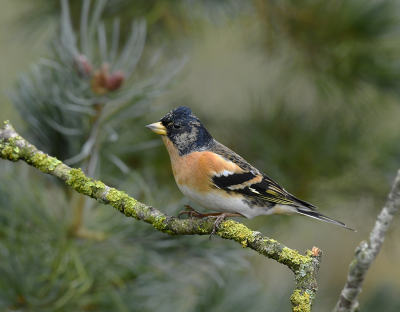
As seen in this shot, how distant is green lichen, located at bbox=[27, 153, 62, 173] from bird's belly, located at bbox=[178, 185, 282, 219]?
0.66m

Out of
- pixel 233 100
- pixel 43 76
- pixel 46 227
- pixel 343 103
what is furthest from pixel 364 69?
pixel 46 227

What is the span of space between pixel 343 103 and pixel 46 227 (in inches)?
77.0

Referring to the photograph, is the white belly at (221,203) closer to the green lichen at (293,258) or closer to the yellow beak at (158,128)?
the yellow beak at (158,128)

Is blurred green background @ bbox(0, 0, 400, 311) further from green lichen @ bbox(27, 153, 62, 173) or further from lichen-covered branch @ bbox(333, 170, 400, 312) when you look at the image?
lichen-covered branch @ bbox(333, 170, 400, 312)

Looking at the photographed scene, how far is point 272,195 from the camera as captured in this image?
76.4 inches

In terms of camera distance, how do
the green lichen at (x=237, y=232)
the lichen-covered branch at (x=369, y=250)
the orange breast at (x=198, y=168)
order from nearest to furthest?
1. the lichen-covered branch at (x=369, y=250)
2. the green lichen at (x=237, y=232)
3. the orange breast at (x=198, y=168)

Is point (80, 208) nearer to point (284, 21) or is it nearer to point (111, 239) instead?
point (111, 239)

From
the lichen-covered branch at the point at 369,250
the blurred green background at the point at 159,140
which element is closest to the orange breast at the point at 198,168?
the blurred green background at the point at 159,140

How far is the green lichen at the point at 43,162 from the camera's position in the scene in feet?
3.93

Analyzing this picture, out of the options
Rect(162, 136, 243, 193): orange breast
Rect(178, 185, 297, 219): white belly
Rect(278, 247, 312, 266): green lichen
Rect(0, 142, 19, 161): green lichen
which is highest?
Rect(162, 136, 243, 193): orange breast

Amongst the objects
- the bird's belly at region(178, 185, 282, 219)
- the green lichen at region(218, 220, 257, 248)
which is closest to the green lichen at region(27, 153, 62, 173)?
the green lichen at region(218, 220, 257, 248)

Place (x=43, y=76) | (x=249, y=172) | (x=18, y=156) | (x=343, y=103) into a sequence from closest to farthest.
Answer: (x=18, y=156)
(x=43, y=76)
(x=249, y=172)
(x=343, y=103)

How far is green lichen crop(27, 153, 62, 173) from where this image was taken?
1198 millimetres

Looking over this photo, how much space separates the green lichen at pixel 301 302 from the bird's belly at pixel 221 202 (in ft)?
2.66
